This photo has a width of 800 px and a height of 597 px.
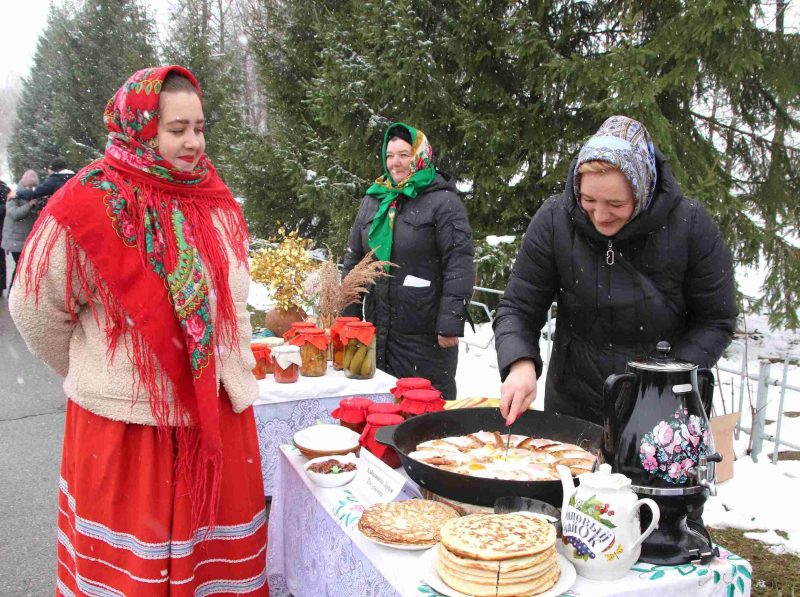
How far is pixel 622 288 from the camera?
74.0 inches

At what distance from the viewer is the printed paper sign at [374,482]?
1641 mm

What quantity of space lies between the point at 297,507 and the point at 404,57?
583 cm

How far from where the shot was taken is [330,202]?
8.61 metres

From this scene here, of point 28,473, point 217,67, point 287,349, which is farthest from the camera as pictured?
point 217,67

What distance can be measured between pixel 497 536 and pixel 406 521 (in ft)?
1.00

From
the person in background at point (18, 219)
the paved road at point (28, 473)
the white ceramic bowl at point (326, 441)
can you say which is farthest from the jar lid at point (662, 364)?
the person in background at point (18, 219)

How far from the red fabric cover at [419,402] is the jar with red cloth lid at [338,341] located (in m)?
0.98

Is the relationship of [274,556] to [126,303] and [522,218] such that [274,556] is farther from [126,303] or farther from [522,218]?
[522,218]

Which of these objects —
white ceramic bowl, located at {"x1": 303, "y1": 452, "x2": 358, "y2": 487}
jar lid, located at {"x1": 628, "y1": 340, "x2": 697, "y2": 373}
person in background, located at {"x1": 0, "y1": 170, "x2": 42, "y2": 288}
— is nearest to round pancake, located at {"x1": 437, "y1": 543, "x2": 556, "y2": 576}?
jar lid, located at {"x1": 628, "y1": 340, "x2": 697, "y2": 373}

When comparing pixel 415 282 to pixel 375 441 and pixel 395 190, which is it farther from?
pixel 375 441

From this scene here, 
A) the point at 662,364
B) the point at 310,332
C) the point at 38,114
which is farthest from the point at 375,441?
the point at 38,114

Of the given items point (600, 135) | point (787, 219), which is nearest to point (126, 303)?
point (600, 135)

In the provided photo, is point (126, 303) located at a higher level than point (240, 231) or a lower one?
lower

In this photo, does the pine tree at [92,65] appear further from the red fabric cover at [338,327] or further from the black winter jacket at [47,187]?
the red fabric cover at [338,327]
